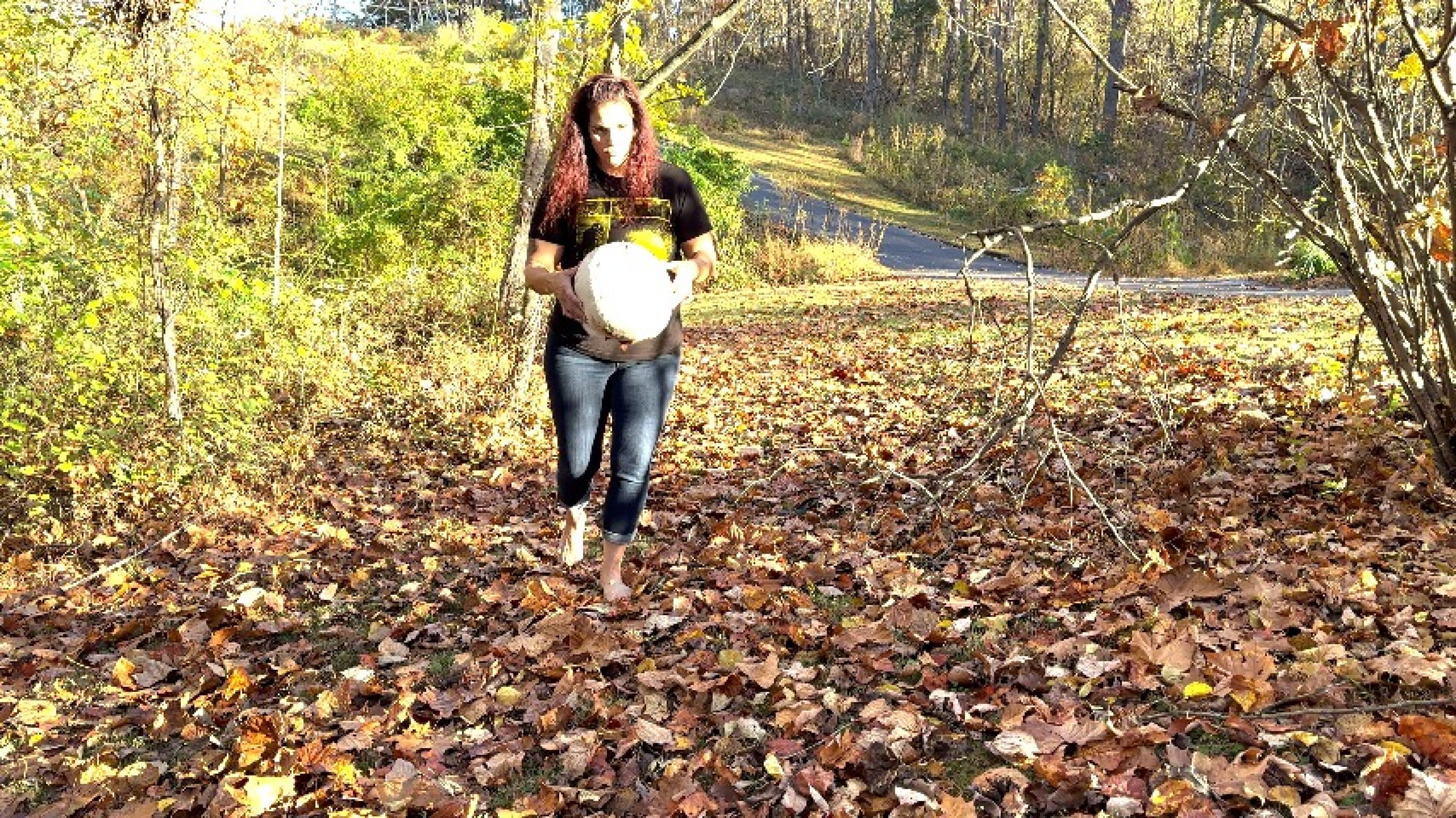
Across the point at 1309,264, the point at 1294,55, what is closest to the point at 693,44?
the point at 1294,55

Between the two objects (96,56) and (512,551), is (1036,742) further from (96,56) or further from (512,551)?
(96,56)

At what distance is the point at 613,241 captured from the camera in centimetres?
369

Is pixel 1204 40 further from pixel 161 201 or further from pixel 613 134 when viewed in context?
pixel 613 134

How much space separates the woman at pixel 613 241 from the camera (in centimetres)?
363

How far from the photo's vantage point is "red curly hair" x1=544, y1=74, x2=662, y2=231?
3635mm

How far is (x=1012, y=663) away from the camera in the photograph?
3143 mm

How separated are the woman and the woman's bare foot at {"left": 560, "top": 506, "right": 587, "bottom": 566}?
0.36 meters

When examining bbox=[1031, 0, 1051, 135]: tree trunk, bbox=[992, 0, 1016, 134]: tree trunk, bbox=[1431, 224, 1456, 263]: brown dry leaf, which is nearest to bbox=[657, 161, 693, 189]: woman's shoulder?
bbox=[1431, 224, 1456, 263]: brown dry leaf

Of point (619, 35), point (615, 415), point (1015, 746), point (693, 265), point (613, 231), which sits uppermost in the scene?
point (619, 35)

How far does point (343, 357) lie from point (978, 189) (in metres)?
24.4

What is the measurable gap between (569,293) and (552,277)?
0.32 ft

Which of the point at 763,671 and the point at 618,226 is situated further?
the point at 618,226

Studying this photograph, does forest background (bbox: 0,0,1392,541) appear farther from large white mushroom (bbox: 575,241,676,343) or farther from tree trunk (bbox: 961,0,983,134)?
tree trunk (bbox: 961,0,983,134)

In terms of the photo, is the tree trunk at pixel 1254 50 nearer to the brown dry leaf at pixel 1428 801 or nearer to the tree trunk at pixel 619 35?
the tree trunk at pixel 619 35
